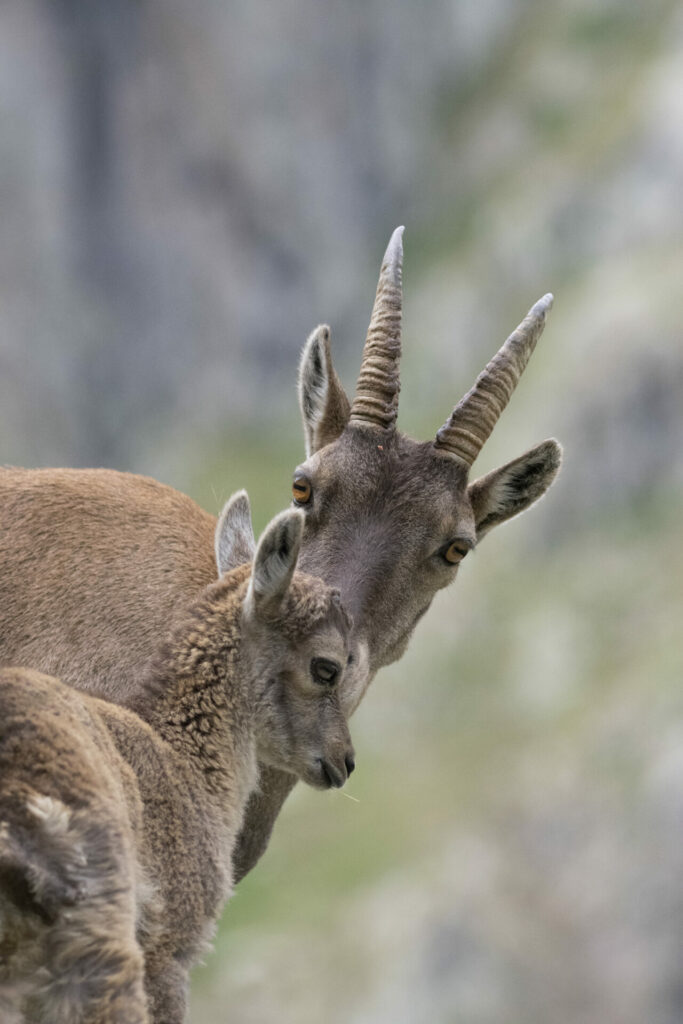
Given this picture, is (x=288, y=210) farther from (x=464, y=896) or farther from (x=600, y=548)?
(x=464, y=896)

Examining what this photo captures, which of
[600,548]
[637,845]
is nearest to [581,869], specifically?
[637,845]

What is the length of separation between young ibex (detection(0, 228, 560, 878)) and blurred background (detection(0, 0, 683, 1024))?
3409 centimetres

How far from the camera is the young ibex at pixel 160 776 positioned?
609 cm

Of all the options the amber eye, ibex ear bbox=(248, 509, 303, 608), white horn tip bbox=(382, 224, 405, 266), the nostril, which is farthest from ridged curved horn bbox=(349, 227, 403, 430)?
the nostril

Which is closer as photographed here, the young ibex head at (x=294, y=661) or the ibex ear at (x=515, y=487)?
the young ibex head at (x=294, y=661)

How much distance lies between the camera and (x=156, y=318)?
60.7m

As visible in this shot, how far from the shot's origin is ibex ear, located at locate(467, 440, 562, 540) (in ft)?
34.5

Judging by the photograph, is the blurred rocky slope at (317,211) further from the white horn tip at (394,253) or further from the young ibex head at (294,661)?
the young ibex head at (294,661)

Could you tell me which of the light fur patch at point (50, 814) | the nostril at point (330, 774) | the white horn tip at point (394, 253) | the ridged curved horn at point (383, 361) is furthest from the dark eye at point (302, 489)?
the light fur patch at point (50, 814)

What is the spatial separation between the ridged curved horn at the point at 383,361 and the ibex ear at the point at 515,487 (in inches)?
33.6

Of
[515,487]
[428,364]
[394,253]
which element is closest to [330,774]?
[515,487]

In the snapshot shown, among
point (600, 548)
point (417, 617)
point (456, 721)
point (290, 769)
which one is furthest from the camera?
point (600, 548)

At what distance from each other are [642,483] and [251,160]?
2170 centimetres

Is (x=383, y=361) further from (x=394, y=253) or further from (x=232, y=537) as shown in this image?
(x=232, y=537)
